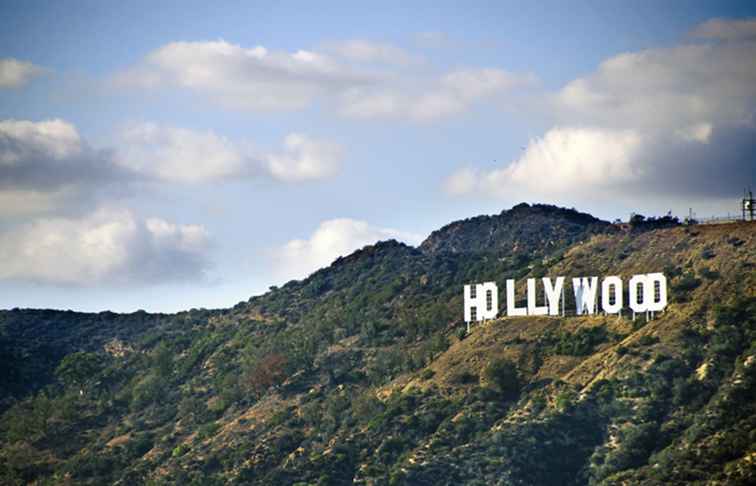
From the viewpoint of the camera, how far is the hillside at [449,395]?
124188 millimetres

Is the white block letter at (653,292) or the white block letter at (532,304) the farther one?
the white block letter at (532,304)

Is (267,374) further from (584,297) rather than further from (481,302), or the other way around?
(584,297)

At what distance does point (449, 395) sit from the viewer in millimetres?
142875

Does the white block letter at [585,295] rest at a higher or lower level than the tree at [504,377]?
higher

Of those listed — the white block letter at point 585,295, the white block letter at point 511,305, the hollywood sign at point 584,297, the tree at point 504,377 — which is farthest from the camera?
the white block letter at point 511,305

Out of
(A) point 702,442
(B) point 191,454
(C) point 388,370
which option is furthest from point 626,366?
(B) point 191,454

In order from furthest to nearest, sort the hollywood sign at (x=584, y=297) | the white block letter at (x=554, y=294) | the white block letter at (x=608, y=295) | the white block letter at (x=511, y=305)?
the white block letter at (x=511, y=305)
the white block letter at (x=554, y=294)
the white block letter at (x=608, y=295)
the hollywood sign at (x=584, y=297)

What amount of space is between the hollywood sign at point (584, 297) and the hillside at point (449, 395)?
2.15 metres

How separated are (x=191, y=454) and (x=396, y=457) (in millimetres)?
31380

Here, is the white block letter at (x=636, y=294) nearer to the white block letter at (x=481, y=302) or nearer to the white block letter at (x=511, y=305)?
the white block letter at (x=511, y=305)

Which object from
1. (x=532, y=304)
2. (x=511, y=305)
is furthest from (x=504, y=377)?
(x=511, y=305)

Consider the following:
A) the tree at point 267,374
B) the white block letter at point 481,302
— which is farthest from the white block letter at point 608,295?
the tree at point 267,374

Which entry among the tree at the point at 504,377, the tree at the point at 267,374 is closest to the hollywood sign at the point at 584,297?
the tree at the point at 504,377

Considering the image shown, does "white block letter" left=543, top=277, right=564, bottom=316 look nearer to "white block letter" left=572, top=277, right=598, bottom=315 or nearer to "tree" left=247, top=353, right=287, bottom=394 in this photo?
"white block letter" left=572, top=277, right=598, bottom=315
